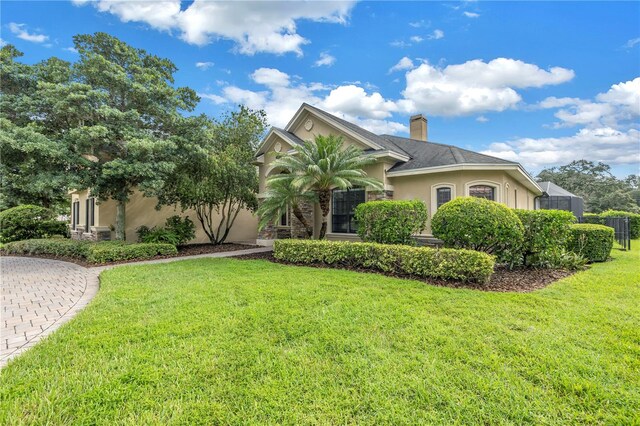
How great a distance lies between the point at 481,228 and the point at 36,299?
33.2ft

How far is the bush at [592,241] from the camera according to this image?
956cm

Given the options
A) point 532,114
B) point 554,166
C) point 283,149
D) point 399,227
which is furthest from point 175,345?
point 554,166

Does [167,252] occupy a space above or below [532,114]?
below

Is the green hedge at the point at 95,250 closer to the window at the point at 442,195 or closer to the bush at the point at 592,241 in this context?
the window at the point at 442,195

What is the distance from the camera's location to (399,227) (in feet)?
28.5

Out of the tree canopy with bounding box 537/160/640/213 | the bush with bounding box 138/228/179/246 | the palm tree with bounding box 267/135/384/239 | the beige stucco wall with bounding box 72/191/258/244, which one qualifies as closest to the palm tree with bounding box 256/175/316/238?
the palm tree with bounding box 267/135/384/239

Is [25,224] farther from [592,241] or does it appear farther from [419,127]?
[592,241]

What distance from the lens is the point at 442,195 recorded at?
11.8 meters

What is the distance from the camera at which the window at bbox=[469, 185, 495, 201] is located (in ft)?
37.3

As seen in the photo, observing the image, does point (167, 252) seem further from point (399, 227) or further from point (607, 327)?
point (607, 327)

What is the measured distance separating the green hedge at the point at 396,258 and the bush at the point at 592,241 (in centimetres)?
569

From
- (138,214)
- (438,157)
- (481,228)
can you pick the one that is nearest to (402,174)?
(438,157)

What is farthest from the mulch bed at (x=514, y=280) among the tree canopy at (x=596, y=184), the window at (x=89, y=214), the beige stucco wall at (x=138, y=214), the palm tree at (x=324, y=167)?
the tree canopy at (x=596, y=184)

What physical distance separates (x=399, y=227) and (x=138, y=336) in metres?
6.95
